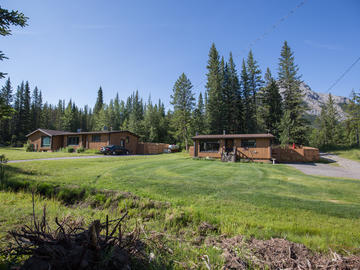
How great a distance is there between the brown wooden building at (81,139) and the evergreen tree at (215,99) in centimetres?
1712

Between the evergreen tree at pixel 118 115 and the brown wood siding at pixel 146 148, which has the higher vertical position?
the evergreen tree at pixel 118 115

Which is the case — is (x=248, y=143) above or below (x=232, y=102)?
below

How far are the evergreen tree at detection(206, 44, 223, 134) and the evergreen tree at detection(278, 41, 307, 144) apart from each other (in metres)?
13.1

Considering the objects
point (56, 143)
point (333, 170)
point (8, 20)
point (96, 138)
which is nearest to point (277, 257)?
point (8, 20)

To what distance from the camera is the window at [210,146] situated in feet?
73.7

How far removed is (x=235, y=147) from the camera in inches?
807

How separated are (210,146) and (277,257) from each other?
21.4m

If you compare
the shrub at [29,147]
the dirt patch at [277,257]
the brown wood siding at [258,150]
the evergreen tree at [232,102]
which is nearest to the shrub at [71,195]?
the dirt patch at [277,257]

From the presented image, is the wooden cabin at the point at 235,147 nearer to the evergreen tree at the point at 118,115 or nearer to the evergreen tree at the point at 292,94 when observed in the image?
the evergreen tree at the point at 292,94

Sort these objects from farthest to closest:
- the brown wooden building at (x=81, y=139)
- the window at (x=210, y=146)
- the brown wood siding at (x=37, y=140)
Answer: the brown wood siding at (x=37, y=140) → the brown wooden building at (x=81, y=139) → the window at (x=210, y=146)

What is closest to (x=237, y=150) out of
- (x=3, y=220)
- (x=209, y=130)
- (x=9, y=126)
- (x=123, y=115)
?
(x=209, y=130)

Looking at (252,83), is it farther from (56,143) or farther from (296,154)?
(56,143)

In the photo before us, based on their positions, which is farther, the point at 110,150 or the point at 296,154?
the point at 110,150

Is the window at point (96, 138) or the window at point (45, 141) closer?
the window at point (96, 138)
